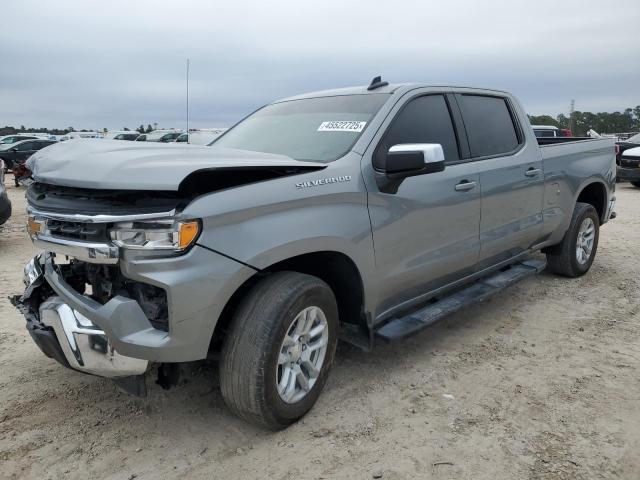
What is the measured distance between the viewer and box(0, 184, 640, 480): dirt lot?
256cm

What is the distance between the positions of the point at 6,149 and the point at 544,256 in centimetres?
1950

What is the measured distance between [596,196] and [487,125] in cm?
231

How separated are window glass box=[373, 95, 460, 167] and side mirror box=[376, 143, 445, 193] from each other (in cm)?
12

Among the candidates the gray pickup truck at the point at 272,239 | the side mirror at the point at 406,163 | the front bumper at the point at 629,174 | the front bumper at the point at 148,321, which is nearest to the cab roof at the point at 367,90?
the gray pickup truck at the point at 272,239

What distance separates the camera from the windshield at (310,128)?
3.33 m

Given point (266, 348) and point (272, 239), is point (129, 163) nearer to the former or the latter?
point (272, 239)

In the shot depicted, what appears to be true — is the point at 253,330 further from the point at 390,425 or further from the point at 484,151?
the point at 484,151

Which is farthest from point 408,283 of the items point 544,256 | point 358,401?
point 544,256

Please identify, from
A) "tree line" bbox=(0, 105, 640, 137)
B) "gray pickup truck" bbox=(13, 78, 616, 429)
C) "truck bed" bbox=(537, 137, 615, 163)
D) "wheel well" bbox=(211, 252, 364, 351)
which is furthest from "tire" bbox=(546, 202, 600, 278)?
"tree line" bbox=(0, 105, 640, 137)

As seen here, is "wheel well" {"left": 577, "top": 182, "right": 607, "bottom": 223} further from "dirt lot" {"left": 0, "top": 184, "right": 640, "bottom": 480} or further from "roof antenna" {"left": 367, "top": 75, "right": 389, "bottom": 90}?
"roof antenna" {"left": 367, "top": 75, "right": 389, "bottom": 90}

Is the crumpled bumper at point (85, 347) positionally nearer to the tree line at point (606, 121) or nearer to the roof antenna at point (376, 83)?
the roof antenna at point (376, 83)

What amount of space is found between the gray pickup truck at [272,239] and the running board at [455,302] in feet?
0.06

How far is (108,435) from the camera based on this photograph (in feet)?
9.26

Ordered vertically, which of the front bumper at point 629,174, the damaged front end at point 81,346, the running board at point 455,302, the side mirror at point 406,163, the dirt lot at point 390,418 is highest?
the side mirror at point 406,163
